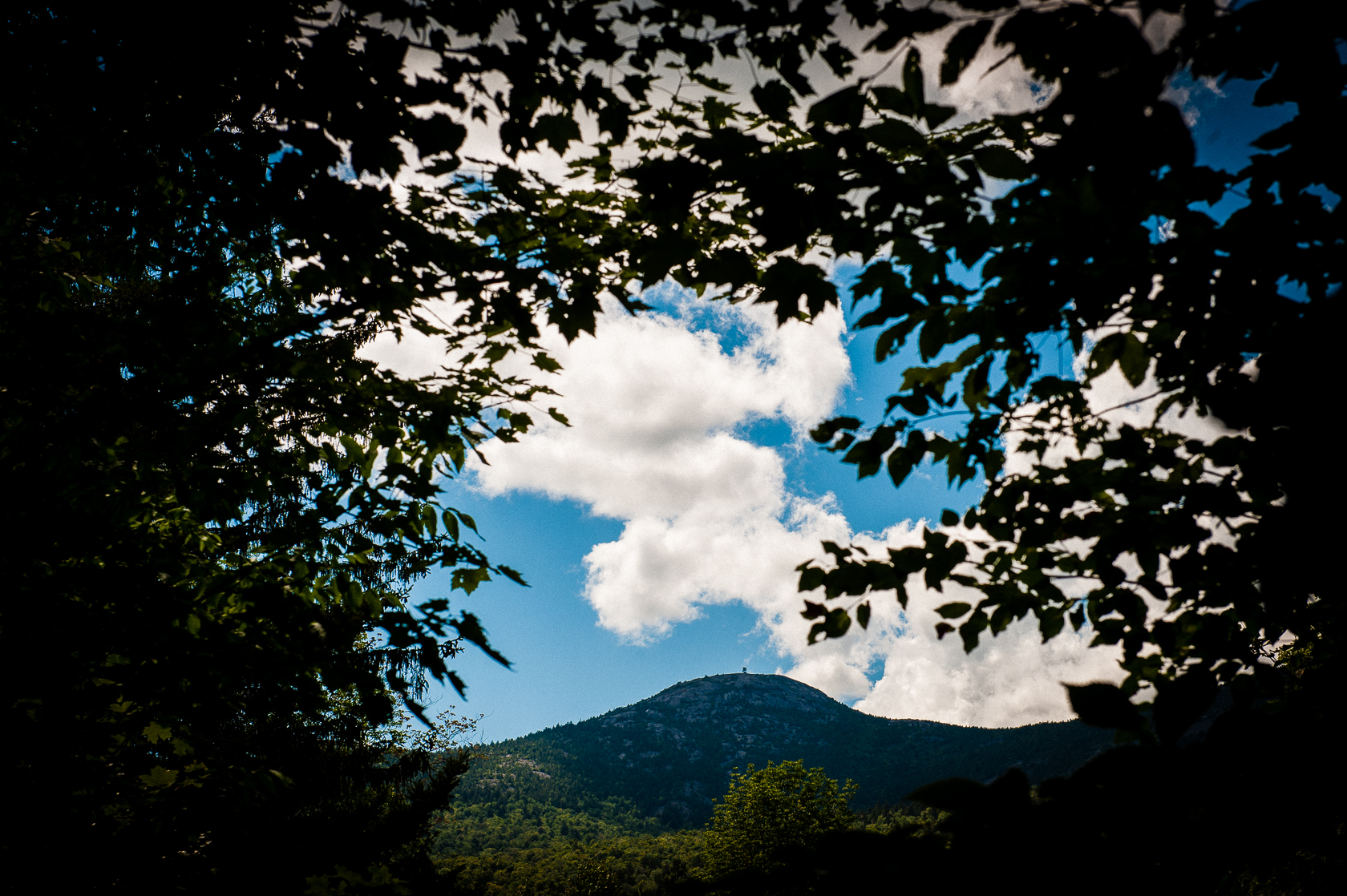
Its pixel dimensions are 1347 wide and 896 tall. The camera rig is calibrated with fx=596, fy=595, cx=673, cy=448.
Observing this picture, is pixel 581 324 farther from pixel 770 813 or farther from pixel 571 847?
pixel 571 847

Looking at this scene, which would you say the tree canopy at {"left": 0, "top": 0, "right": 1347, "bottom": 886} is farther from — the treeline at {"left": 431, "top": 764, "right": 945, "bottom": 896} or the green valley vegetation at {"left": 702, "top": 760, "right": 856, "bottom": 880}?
the green valley vegetation at {"left": 702, "top": 760, "right": 856, "bottom": 880}

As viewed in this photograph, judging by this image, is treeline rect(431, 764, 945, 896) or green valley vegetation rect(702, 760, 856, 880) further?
treeline rect(431, 764, 945, 896)

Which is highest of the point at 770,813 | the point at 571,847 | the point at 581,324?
the point at 581,324

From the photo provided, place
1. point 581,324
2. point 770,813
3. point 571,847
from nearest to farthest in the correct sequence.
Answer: point 581,324
point 770,813
point 571,847

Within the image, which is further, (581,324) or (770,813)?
(770,813)

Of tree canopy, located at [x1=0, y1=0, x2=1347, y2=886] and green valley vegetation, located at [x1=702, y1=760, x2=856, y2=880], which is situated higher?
tree canopy, located at [x1=0, y1=0, x2=1347, y2=886]

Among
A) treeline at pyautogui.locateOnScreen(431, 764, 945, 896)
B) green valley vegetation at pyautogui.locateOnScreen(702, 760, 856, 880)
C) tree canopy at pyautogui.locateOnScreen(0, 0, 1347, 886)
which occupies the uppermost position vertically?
tree canopy at pyautogui.locateOnScreen(0, 0, 1347, 886)

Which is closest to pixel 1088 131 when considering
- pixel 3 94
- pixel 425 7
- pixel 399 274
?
pixel 425 7

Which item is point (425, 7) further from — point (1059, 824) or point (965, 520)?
point (1059, 824)

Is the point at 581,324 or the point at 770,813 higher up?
the point at 581,324

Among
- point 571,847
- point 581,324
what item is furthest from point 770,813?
point 571,847

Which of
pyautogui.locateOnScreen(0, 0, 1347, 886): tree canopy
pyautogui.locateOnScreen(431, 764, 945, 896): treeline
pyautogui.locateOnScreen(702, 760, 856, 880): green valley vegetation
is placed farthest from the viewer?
pyautogui.locateOnScreen(431, 764, 945, 896): treeline

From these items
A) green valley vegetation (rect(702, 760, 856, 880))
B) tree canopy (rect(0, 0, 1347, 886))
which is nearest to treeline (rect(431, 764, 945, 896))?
green valley vegetation (rect(702, 760, 856, 880))

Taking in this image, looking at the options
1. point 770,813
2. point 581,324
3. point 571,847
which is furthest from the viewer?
point 571,847
